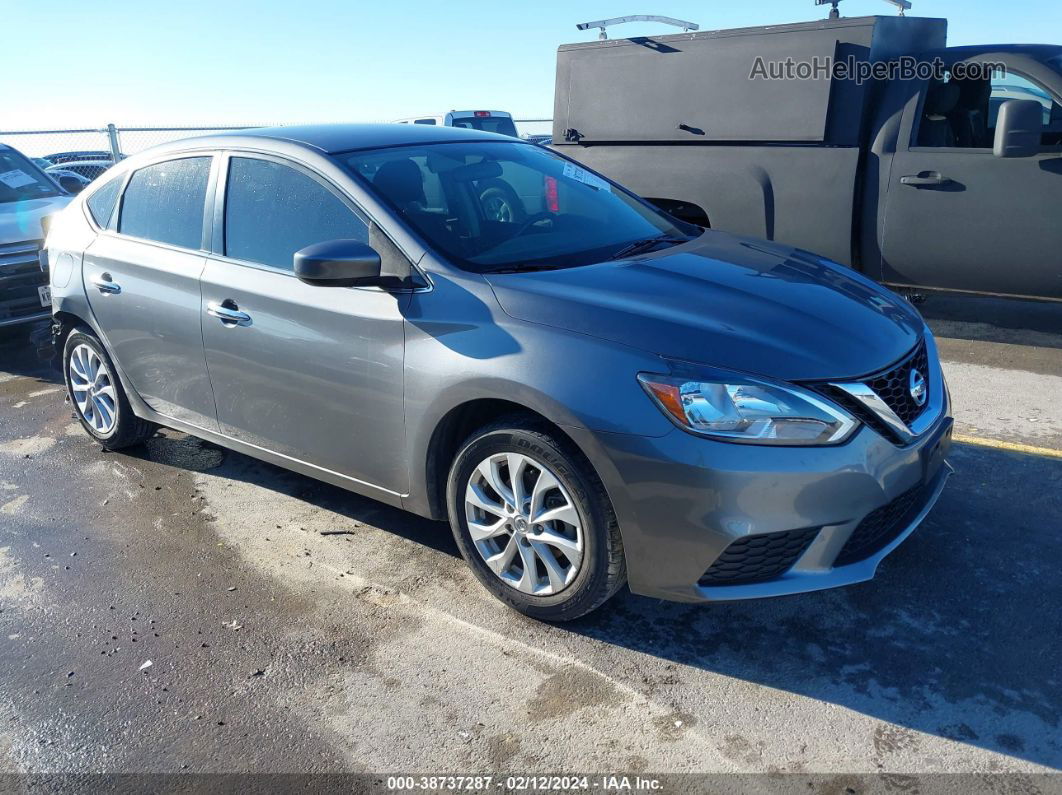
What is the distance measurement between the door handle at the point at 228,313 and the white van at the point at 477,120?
1112cm

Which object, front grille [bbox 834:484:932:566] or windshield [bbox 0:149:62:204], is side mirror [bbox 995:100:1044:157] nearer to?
front grille [bbox 834:484:932:566]

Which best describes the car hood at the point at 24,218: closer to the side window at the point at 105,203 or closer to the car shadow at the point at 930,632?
the side window at the point at 105,203

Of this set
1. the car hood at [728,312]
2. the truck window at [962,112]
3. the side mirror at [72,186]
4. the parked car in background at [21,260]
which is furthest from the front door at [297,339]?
the side mirror at [72,186]

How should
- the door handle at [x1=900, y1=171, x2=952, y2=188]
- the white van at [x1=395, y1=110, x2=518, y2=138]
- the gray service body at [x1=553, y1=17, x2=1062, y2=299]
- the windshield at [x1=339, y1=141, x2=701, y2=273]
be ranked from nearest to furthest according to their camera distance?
1. the windshield at [x1=339, y1=141, x2=701, y2=273]
2. the gray service body at [x1=553, y1=17, x2=1062, y2=299]
3. the door handle at [x1=900, y1=171, x2=952, y2=188]
4. the white van at [x1=395, y1=110, x2=518, y2=138]

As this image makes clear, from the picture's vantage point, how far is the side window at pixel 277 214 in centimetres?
349

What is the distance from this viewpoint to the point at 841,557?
280 cm

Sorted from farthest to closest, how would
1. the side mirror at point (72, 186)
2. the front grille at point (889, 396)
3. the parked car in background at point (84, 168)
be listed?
the parked car in background at point (84, 168)
the side mirror at point (72, 186)
the front grille at point (889, 396)

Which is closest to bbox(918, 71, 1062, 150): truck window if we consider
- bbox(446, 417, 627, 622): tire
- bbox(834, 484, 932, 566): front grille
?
bbox(834, 484, 932, 566): front grille

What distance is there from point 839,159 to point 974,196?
922 millimetres

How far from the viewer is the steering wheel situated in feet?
11.8

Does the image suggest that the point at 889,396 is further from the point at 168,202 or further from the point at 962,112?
the point at 962,112

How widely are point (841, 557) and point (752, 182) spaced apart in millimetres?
4444

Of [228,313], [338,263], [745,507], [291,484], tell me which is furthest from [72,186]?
[745,507]

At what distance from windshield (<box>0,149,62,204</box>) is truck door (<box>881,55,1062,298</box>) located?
24.3 ft
